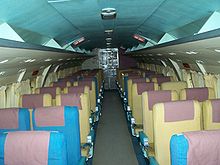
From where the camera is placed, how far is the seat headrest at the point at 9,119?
3.95m

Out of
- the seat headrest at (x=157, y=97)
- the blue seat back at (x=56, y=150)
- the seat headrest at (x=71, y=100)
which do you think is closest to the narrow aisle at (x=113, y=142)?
the seat headrest at (x=71, y=100)

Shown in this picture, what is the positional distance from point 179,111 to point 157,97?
112 centimetres

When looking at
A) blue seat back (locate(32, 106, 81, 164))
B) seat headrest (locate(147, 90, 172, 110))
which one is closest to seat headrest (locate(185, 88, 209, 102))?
seat headrest (locate(147, 90, 172, 110))

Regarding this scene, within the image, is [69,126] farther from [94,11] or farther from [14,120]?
[94,11]

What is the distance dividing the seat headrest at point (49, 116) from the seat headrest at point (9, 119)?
0.82ft

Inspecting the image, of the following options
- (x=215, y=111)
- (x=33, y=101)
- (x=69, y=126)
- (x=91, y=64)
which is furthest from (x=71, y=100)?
(x=91, y=64)

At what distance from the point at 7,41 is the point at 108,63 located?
18.0 metres

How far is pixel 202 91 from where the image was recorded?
5.45 metres

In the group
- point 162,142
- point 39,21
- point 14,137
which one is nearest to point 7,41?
point 14,137

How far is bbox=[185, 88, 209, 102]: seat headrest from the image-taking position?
5363mm

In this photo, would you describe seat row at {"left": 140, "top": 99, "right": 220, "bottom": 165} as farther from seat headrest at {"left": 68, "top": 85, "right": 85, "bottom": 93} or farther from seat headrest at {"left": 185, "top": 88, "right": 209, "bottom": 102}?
seat headrest at {"left": 68, "top": 85, "right": 85, "bottom": 93}

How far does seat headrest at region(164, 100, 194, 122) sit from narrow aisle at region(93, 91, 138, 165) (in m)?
2.16

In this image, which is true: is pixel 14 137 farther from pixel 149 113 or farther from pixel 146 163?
pixel 146 163

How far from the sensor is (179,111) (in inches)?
156
